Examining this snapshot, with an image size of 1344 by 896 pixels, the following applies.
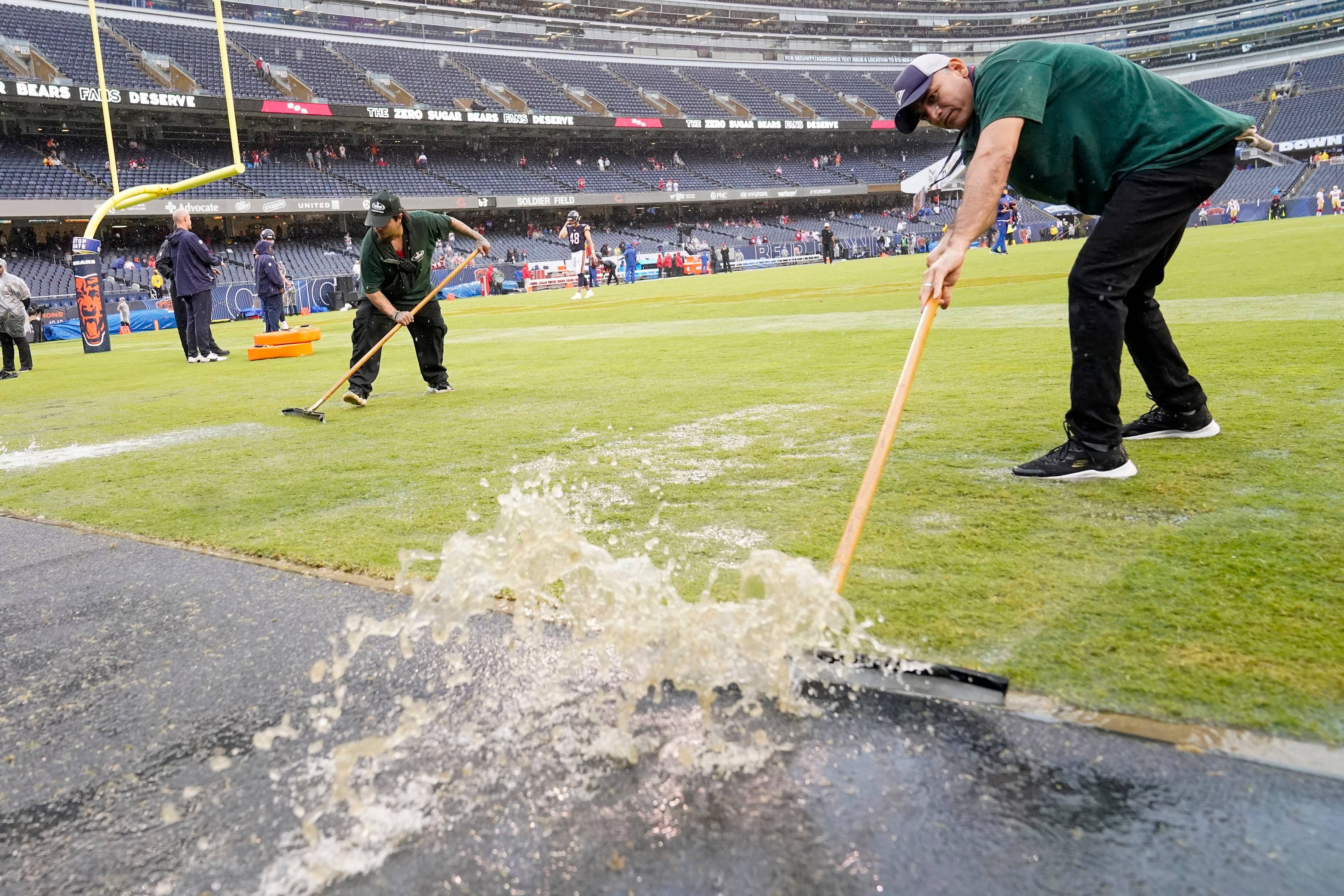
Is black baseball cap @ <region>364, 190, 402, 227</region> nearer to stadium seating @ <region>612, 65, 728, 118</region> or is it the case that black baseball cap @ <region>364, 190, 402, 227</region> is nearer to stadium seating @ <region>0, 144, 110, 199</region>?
stadium seating @ <region>0, 144, 110, 199</region>

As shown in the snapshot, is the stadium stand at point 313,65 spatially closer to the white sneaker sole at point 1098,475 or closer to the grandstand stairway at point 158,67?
the grandstand stairway at point 158,67

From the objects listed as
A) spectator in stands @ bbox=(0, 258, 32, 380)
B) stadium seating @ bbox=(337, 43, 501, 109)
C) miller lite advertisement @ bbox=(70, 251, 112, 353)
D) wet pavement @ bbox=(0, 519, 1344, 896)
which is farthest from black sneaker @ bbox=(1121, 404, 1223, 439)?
stadium seating @ bbox=(337, 43, 501, 109)

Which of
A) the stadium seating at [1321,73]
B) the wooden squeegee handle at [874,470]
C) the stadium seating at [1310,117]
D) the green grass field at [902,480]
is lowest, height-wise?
the green grass field at [902,480]

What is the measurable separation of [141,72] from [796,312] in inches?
1403

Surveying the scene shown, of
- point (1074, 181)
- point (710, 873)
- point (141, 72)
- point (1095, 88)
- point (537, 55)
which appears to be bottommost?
point (710, 873)

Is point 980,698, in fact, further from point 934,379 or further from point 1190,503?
point 934,379

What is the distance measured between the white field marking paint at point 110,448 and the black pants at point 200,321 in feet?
25.5

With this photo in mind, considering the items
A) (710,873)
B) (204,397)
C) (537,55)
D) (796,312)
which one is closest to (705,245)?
(537,55)

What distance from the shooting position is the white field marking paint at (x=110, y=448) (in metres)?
5.81

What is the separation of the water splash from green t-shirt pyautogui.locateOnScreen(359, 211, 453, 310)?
17.7ft

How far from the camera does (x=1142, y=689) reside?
1837mm

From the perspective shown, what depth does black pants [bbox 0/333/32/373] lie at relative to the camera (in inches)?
560

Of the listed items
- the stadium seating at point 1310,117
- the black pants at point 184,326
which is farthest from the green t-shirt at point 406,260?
the stadium seating at point 1310,117

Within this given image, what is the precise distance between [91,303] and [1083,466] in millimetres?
19695
